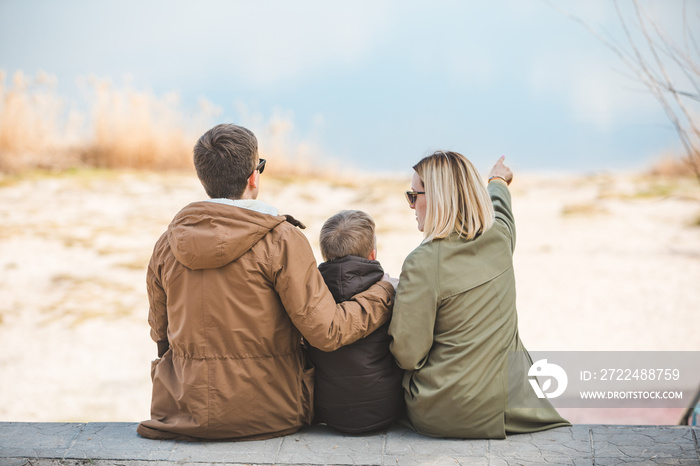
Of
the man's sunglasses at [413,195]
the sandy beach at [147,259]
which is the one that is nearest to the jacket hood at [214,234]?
the man's sunglasses at [413,195]

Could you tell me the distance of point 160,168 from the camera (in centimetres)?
998

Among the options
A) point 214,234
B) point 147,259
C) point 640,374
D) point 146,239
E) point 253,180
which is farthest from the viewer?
point 146,239

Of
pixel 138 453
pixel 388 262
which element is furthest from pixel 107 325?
pixel 138 453

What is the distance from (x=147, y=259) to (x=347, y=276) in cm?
594

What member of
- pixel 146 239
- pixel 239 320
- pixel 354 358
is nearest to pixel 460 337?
pixel 354 358

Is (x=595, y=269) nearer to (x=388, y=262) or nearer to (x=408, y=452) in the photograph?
(x=388, y=262)

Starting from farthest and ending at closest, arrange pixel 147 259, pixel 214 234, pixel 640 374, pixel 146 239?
pixel 146 239, pixel 147 259, pixel 640 374, pixel 214 234

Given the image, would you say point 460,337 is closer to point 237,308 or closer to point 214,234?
point 237,308

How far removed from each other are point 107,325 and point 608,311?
482cm

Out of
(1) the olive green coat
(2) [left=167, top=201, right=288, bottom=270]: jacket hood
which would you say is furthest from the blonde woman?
(2) [left=167, top=201, right=288, bottom=270]: jacket hood

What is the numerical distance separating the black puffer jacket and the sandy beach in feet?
8.73

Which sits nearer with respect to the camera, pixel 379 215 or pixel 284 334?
pixel 284 334

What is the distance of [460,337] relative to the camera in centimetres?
230

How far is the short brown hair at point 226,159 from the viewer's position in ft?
7.20
